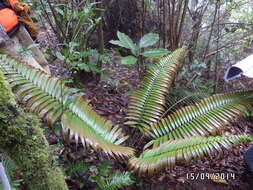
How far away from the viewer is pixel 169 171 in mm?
1896

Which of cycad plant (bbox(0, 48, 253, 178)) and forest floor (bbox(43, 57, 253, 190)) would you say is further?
forest floor (bbox(43, 57, 253, 190))

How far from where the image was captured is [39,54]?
6.36 ft

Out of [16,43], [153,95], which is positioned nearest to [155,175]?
[153,95]

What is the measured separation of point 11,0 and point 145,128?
5.09ft

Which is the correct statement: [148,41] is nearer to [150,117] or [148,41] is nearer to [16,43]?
[150,117]

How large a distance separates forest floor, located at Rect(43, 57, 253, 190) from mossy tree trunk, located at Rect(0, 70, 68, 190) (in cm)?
67

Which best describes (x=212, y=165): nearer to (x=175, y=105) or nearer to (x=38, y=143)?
(x=175, y=105)

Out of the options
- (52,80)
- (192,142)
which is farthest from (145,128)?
(52,80)

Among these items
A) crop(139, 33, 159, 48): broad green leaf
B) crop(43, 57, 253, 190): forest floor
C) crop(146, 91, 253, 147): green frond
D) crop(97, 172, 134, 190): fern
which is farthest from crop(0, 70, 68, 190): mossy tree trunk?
crop(139, 33, 159, 48): broad green leaf

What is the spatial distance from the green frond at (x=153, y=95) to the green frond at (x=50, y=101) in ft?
1.75

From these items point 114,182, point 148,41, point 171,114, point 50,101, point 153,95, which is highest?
point 148,41

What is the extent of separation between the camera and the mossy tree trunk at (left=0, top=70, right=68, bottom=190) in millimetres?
757

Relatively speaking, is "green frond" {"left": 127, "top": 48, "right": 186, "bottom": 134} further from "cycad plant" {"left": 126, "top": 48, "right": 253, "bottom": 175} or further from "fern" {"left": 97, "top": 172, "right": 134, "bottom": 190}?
"fern" {"left": 97, "top": 172, "right": 134, "bottom": 190}

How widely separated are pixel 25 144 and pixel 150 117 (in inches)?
55.5
